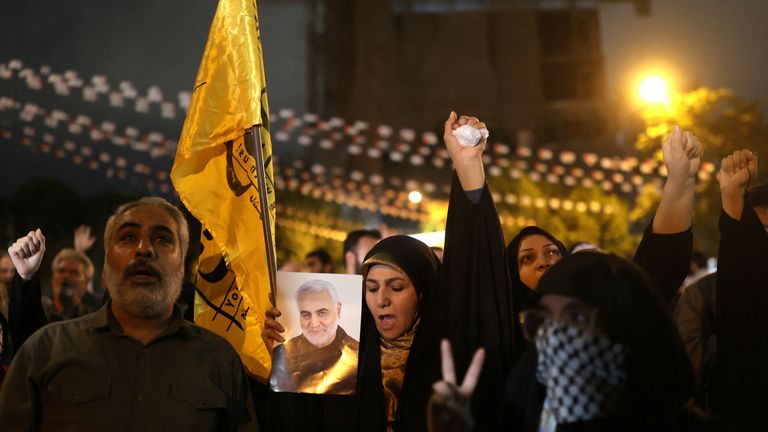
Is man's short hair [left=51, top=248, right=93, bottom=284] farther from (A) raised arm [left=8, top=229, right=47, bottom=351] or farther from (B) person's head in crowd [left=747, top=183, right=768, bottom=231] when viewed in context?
(B) person's head in crowd [left=747, top=183, right=768, bottom=231]

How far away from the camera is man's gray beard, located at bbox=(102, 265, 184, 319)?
3.61 m

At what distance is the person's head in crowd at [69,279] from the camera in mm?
7034

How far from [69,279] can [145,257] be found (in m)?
3.70

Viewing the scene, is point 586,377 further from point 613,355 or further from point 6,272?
point 6,272

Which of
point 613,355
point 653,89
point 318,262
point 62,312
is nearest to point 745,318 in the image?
point 613,355

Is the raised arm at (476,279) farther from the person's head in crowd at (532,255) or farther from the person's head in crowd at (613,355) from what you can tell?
the person's head in crowd at (613,355)

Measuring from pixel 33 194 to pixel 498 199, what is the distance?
69.9 feet

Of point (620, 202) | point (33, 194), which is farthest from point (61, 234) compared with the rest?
point (620, 202)

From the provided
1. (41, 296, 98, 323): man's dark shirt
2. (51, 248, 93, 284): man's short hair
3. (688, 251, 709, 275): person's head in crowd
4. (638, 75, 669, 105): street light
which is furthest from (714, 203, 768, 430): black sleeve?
(638, 75, 669, 105): street light

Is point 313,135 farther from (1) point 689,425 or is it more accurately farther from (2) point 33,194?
(1) point 689,425

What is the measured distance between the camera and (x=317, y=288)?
4.27 meters

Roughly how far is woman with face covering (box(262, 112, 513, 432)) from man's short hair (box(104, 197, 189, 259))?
590 millimetres

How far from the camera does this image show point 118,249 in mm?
3762

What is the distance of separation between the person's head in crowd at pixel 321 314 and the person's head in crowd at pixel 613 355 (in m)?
1.51
